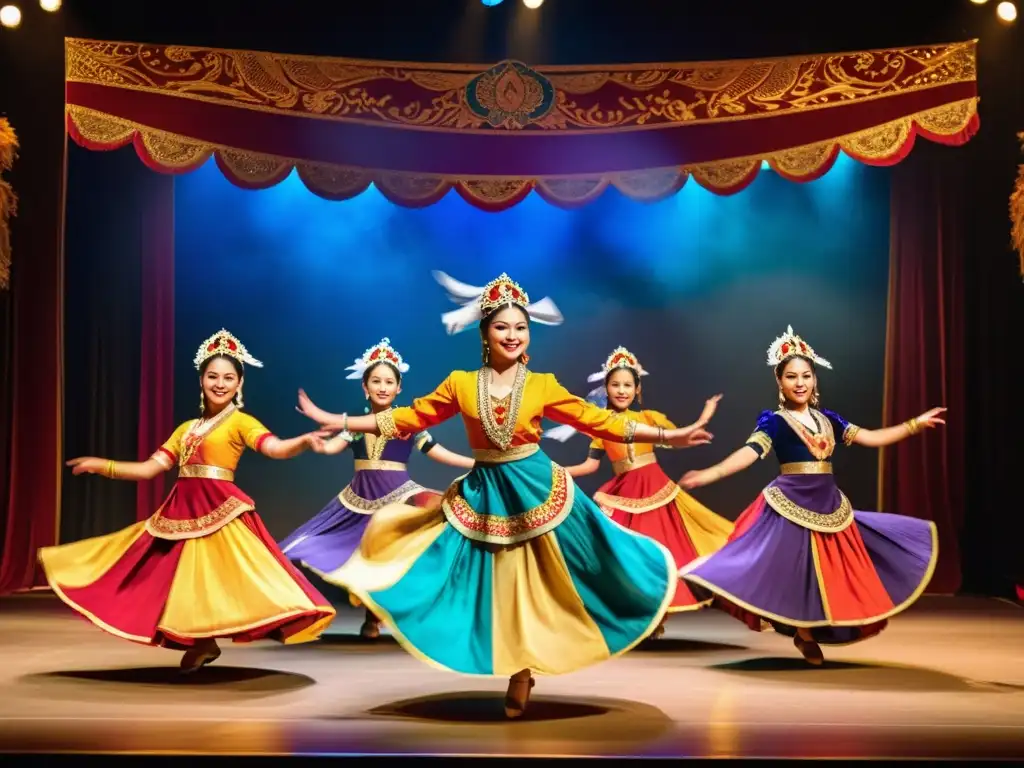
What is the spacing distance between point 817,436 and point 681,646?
1.14 meters

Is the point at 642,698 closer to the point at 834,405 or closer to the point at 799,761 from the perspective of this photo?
the point at 799,761

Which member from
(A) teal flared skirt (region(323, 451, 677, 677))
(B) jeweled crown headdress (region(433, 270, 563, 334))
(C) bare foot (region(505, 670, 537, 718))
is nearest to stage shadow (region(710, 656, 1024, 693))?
(A) teal flared skirt (region(323, 451, 677, 677))

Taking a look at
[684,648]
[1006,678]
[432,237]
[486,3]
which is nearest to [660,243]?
[432,237]

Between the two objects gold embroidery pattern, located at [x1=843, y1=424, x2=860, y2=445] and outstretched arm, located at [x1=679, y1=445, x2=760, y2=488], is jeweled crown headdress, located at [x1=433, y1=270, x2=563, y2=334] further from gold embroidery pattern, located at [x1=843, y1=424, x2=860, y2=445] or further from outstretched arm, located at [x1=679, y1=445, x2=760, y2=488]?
gold embroidery pattern, located at [x1=843, y1=424, x2=860, y2=445]

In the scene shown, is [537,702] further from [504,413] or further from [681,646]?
[681,646]

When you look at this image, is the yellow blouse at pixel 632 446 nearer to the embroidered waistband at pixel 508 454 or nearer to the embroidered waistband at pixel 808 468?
the embroidered waistband at pixel 808 468

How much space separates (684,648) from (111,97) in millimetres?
3763

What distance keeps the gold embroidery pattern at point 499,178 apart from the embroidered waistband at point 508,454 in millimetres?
3333

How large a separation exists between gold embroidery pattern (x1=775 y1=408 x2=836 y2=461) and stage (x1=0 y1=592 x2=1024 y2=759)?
0.76 meters

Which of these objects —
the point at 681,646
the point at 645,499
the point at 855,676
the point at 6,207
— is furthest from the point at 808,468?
the point at 6,207

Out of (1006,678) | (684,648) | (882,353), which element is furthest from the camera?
(882,353)

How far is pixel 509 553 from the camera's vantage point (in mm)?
3475

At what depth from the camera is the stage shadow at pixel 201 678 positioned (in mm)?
4016

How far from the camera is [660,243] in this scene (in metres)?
7.69
